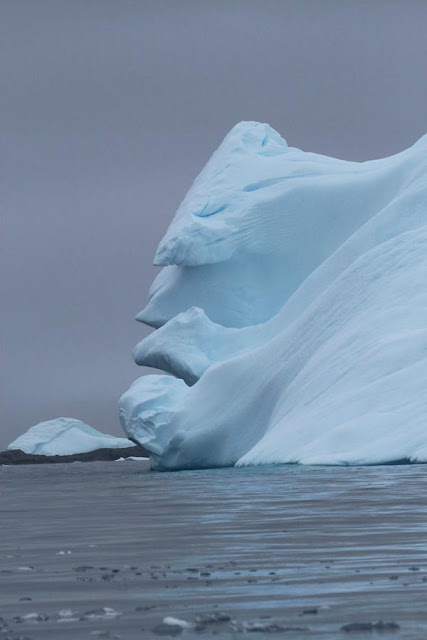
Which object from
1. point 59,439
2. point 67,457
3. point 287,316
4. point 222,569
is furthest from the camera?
point 59,439

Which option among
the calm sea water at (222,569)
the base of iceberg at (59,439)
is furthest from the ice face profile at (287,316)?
the base of iceberg at (59,439)

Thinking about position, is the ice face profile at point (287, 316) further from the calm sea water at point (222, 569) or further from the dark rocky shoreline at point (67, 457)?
the dark rocky shoreline at point (67, 457)

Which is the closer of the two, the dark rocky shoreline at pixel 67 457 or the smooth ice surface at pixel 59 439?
the smooth ice surface at pixel 59 439

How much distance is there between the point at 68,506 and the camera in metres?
11.5

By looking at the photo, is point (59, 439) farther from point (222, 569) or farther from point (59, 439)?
point (222, 569)

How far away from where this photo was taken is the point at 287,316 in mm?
27188

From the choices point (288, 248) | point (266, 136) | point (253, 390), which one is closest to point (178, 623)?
point (253, 390)

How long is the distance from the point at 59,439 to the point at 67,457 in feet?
7.16

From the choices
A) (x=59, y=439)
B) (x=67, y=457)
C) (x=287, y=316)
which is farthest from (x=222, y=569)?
(x=59, y=439)

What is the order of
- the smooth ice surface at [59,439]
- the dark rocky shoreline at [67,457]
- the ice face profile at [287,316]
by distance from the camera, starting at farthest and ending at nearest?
the dark rocky shoreline at [67,457] → the smooth ice surface at [59,439] → the ice face profile at [287,316]

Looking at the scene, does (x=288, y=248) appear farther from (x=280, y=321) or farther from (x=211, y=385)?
(x=211, y=385)

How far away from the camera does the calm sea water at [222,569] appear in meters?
3.62

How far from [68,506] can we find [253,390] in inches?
522

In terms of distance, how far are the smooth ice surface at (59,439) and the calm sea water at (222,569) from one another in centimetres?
6654
